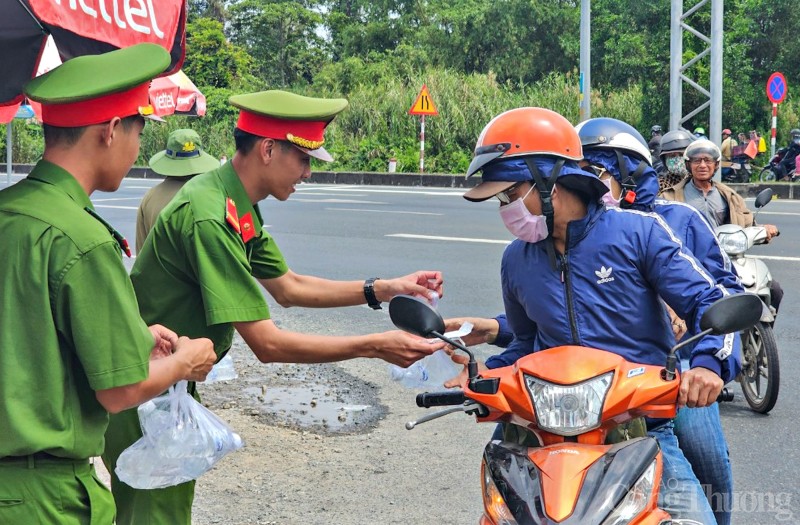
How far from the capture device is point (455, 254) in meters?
12.1

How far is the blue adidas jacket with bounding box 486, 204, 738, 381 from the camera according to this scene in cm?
273

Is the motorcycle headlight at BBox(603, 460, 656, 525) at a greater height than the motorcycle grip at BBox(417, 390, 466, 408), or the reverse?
the motorcycle grip at BBox(417, 390, 466, 408)

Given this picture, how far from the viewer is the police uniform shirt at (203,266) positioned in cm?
293

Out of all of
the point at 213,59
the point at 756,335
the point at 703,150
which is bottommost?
the point at 756,335

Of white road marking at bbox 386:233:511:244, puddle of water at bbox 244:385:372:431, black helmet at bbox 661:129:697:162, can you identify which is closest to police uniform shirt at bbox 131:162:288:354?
puddle of water at bbox 244:385:372:431

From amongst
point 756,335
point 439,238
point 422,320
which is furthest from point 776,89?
point 422,320

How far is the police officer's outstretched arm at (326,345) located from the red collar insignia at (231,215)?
286 mm

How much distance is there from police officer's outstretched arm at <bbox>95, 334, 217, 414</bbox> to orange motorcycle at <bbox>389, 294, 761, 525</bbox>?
54 cm

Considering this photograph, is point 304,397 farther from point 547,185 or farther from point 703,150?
point 547,185

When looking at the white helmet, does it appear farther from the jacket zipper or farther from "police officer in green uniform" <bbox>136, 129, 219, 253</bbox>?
the jacket zipper

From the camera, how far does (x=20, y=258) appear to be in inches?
81.0

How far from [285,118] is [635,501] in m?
1.61

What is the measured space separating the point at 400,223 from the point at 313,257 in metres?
3.46

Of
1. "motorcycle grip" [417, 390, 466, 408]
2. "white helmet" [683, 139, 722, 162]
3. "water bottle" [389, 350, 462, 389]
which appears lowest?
"water bottle" [389, 350, 462, 389]
